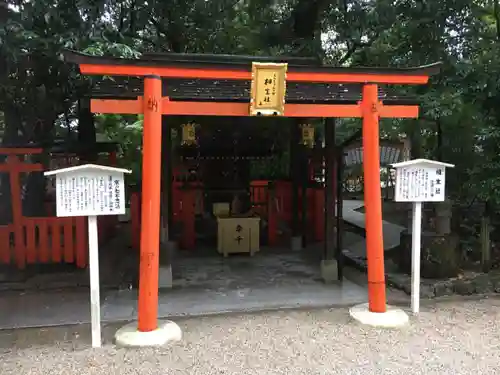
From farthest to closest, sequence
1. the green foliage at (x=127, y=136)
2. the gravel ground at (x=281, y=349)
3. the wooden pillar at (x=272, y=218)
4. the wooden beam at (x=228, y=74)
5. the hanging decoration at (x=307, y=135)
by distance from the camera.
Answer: the green foliage at (x=127, y=136) < the wooden pillar at (x=272, y=218) < the hanging decoration at (x=307, y=135) < the wooden beam at (x=228, y=74) < the gravel ground at (x=281, y=349)

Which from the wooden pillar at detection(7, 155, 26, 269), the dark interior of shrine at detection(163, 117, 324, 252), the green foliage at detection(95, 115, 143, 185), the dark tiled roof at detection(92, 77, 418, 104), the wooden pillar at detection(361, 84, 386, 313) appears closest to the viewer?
the dark tiled roof at detection(92, 77, 418, 104)

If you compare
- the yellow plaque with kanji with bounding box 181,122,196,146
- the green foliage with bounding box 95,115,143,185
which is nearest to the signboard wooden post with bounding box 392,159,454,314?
the yellow plaque with kanji with bounding box 181,122,196,146

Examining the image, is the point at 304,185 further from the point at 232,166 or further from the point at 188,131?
the point at 232,166

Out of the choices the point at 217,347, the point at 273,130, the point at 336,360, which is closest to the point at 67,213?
the point at 217,347

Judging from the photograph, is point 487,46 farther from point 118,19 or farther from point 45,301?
point 45,301

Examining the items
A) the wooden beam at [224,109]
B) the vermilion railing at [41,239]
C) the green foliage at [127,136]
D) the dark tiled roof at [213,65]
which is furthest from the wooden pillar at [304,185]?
the green foliage at [127,136]

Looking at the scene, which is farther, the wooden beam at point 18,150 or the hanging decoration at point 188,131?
the hanging decoration at point 188,131

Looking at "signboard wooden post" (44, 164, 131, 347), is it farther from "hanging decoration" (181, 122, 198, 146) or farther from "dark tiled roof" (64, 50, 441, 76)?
"hanging decoration" (181, 122, 198, 146)

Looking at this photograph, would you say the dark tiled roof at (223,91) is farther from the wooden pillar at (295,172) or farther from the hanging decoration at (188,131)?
the wooden pillar at (295,172)

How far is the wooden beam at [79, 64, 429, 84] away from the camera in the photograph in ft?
16.9

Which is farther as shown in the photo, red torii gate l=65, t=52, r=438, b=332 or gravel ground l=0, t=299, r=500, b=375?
red torii gate l=65, t=52, r=438, b=332

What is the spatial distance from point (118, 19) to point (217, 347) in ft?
20.7

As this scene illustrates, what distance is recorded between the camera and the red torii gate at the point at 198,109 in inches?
205

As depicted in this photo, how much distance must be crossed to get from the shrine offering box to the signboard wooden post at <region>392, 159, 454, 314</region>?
4411mm
